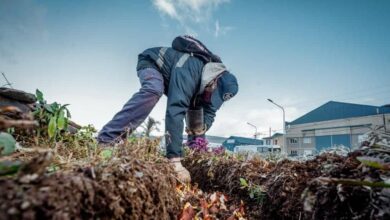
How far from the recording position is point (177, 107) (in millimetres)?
2424

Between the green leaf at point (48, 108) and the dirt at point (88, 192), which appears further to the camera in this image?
the green leaf at point (48, 108)

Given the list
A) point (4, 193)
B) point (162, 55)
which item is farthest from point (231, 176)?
point (4, 193)

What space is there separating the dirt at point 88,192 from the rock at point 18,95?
95cm

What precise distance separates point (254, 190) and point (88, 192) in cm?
121

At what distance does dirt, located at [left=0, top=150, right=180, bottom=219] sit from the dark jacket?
4.17ft

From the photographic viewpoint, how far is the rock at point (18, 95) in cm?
144

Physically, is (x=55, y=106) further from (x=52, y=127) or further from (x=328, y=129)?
(x=328, y=129)

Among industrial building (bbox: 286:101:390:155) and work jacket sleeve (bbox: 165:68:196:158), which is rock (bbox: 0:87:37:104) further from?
industrial building (bbox: 286:101:390:155)

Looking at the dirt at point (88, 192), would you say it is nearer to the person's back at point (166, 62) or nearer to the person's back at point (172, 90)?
the person's back at point (172, 90)

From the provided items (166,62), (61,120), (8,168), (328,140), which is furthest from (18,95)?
(328,140)

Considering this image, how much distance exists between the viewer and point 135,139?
1.44m

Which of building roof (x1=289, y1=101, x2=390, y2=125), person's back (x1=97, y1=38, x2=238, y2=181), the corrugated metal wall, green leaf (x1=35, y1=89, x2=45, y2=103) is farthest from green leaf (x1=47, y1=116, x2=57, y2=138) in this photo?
building roof (x1=289, y1=101, x2=390, y2=125)

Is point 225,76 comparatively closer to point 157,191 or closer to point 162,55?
point 162,55

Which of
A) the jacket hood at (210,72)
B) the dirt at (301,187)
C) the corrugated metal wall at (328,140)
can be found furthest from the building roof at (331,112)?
the dirt at (301,187)
